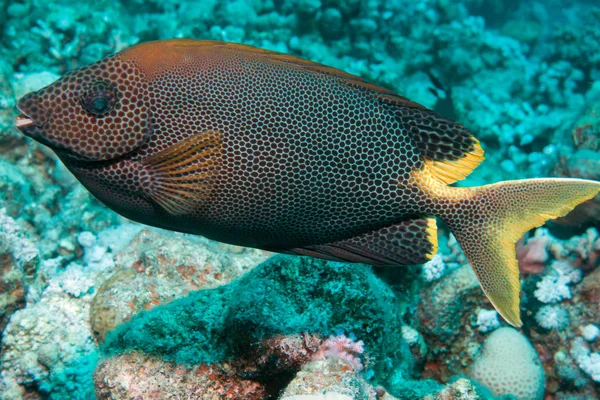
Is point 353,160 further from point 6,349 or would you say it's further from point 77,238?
point 77,238

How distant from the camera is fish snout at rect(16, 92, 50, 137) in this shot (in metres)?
1.88

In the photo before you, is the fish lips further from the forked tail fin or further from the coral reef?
the coral reef

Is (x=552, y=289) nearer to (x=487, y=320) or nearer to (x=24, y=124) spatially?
→ (x=487, y=320)

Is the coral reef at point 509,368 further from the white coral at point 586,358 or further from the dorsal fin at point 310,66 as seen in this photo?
the dorsal fin at point 310,66

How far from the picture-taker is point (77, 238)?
534cm

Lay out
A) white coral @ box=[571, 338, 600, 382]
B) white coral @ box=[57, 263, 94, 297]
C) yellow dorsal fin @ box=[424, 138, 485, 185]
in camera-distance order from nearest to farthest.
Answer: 1. yellow dorsal fin @ box=[424, 138, 485, 185]
2. white coral @ box=[57, 263, 94, 297]
3. white coral @ box=[571, 338, 600, 382]

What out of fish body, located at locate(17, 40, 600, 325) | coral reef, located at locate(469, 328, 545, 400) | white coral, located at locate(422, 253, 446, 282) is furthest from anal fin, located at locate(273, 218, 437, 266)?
coral reef, located at locate(469, 328, 545, 400)

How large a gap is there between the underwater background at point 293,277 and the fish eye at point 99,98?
52.2 inches

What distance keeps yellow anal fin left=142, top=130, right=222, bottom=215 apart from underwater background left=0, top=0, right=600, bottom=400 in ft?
2.82

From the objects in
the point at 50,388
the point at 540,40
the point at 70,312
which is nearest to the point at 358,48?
the point at 540,40

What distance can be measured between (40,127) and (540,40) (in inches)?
564

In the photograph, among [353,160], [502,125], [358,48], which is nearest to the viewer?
[353,160]

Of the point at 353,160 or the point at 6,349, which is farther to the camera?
the point at 6,349

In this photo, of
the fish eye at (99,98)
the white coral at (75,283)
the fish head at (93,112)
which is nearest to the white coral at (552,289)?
the fish head at (93,112)
